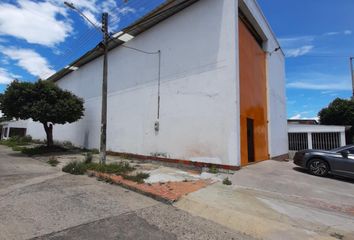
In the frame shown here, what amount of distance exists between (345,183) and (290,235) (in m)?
6.02

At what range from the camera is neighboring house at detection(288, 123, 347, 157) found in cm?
2011

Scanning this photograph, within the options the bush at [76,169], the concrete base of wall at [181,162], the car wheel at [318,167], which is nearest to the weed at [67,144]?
the concrete base of wall at [181,162]

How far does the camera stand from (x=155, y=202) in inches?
241

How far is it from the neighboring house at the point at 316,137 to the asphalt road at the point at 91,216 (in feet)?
55.9

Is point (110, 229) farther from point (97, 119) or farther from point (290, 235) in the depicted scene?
point (97, 119)

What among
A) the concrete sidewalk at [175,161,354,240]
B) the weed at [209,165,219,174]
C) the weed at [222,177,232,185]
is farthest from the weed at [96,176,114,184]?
the weed at [209,165,219,174]

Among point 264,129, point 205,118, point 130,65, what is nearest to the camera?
point 205,118

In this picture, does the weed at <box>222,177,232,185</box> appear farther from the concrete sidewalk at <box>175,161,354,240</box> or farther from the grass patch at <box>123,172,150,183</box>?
the grass patch at <box>123,172,150,183</box>

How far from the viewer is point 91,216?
4887mm

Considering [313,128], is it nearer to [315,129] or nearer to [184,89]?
[315,129]

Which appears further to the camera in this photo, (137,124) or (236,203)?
(137,124)

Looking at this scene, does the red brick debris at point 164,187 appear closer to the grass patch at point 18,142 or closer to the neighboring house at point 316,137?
the neighboring house at point 316,137

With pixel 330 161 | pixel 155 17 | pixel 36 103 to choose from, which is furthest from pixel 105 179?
pixel 36 103

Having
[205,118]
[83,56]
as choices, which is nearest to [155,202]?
[205,118]
